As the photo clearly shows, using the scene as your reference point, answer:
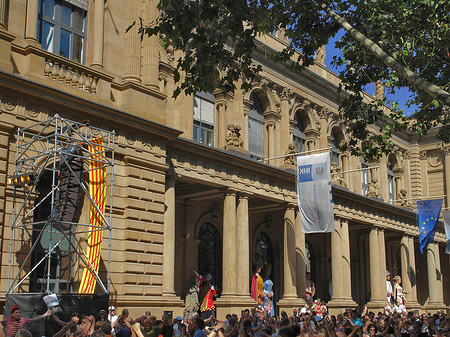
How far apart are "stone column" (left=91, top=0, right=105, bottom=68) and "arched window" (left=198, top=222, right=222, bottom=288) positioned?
11.3 m

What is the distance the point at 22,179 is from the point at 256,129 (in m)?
17.1

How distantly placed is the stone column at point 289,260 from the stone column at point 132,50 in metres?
11.1

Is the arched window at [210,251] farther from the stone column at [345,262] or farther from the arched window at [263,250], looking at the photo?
the stone column at [345,262]

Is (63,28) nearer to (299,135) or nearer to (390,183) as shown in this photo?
(299,135)

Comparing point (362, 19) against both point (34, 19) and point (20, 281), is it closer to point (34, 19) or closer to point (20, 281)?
point (34, 19)

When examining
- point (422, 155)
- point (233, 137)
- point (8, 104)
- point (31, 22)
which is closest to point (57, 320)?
point (8, 104)

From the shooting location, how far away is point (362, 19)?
649 inches

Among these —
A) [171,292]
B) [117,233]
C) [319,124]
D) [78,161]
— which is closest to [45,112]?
[78,161]

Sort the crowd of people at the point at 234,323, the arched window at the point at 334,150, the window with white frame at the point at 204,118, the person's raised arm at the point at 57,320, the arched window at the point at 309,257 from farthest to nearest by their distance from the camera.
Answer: the arched window at the point at 334,150 → the arched window at the point at 309,257 → the window with white frame at the point at 204,118 → the person's raised arm at the point at 57,320 → the crowd of people at the point at 234,323

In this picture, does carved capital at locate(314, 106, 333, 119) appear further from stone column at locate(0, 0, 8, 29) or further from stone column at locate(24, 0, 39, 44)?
stone column at locate(0, 0, 8, 29)

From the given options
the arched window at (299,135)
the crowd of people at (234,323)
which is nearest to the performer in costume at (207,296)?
the crowd of people at (234,323)

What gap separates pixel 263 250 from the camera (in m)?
31.6

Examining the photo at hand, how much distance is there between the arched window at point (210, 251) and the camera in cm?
2777

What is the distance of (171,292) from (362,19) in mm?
11033
